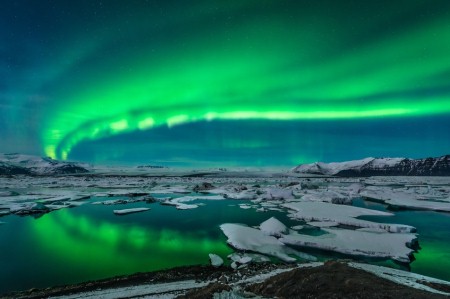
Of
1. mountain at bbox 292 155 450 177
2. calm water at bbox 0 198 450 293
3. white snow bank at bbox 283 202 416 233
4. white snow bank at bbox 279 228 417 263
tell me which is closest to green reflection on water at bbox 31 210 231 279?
calm water at bbox 0 198 450 293

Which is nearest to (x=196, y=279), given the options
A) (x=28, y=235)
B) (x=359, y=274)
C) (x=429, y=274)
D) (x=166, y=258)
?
(x=166, y=258)

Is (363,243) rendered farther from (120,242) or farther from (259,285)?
(120,242)

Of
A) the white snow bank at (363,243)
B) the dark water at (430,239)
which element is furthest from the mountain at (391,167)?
the white snow bank at (363,243)

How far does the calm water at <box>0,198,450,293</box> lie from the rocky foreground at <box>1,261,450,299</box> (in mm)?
1387

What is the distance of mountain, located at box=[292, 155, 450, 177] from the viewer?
422 feet

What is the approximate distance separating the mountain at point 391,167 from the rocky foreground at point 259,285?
451ft

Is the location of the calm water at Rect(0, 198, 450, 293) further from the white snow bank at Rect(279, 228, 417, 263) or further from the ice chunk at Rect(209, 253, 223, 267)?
the white snow bank at Rect(279, 228, 417, 263)

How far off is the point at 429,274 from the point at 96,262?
1258 cm

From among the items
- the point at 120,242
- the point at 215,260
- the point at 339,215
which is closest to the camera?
the point at 215,260

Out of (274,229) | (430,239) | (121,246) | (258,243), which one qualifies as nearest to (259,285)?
(258,243)

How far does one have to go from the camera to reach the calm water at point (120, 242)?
10688 mm

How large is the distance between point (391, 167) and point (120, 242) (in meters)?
147

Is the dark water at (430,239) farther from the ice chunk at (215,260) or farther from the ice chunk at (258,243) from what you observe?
the ice chunk at (215,260)

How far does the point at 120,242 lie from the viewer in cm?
1495
